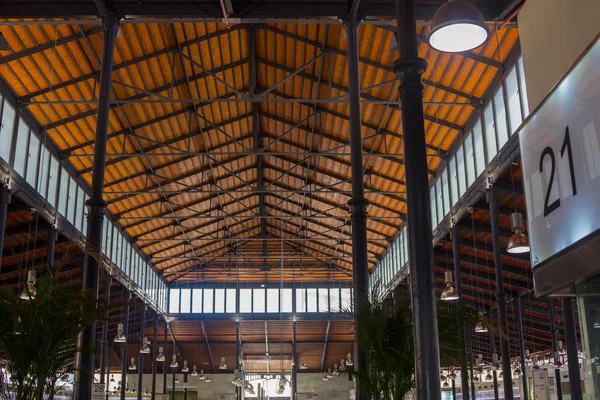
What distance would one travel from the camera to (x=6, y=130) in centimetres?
1675

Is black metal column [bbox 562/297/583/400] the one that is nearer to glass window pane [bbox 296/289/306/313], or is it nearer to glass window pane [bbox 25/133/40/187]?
glass window pane [bbox 25/133/40/187]

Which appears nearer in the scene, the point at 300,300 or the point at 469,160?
the point at 469,160

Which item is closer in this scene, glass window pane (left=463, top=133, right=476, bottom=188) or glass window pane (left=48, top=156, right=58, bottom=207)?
glass window pane (left=463, top=133, right=476, bottom=188)

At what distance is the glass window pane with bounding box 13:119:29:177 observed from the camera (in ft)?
56.7

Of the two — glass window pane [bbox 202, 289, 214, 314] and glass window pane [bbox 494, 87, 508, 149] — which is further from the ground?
glass window pane [bbox 494, 87, 508, 149]

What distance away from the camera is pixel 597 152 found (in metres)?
2.37

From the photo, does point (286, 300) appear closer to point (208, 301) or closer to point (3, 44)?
point (208, 301)

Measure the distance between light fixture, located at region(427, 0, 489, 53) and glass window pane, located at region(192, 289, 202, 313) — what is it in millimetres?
35525

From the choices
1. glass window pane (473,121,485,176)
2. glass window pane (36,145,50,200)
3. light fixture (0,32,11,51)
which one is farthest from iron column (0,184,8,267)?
glass window pane (473,121,485,176)

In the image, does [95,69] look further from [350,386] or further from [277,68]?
[350,386]

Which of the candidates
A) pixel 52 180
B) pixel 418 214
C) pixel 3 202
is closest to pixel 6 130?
pixel 3 202

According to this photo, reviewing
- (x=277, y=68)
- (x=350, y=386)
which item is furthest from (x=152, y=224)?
(x=350, y=386)

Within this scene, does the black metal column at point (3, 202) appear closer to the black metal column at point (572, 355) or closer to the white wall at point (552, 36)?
the black metal column at point (572, 355)

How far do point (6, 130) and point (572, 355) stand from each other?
1533cm
